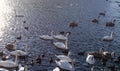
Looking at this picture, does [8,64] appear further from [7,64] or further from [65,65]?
[65,65]

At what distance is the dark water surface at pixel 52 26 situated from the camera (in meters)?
56.7

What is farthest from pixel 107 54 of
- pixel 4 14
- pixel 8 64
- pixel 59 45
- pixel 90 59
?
pixel 4 14

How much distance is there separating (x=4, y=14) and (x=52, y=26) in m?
16.6

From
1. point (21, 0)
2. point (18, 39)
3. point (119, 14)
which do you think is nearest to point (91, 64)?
point (18, 39)

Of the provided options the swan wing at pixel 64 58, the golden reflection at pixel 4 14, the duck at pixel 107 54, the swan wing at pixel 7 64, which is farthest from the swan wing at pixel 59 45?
the swan wing at pixel 7 64

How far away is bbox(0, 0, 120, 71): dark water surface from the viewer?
56.7 m

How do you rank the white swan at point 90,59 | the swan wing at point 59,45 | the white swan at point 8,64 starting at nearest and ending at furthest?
the white swan at point 8,64, the white swan at point 90,59, the swan wing at point 59,45

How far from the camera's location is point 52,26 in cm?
7262

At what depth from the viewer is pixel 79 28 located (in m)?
73.6

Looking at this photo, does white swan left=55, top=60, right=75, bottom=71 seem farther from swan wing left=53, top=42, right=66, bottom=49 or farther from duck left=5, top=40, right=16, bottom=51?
duck left=5, top=40, right=16, bottom=51

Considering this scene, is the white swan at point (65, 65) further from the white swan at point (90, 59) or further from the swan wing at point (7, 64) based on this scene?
the swan wing at point (7, 64)

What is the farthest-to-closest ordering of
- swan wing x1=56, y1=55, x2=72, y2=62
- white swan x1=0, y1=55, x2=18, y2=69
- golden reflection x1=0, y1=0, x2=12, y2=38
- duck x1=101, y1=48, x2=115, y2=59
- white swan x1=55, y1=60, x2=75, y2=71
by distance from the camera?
golden reflection x1=0, y1=0, x2=12, y2=38 → duck x1=101, y1=48, x2=115, y2=59 → swan wing x1=56, y1=55, x2=72, y2=62 → white swan x1=55, y1=60, x2=75, y2=71 → white swan x1=0, y1=55, x2=18, y2=69

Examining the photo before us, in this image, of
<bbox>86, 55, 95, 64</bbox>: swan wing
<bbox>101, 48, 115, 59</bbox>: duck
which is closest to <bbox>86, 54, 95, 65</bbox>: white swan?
<bbox>86, 55, 95, 64</bbox>: swan wing

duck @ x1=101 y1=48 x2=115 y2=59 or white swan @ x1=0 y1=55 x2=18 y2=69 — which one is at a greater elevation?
white swan @ x1=0 y1=55 x2=18 y2=69
